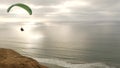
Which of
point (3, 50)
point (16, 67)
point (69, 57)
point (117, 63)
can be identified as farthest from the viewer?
point (69, 57)

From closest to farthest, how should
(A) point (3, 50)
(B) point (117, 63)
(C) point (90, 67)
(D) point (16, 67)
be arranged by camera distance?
(D) point (16, 67)
(A) point (3, 50)
(C) point (90, 67)
(B) point (117, 63)

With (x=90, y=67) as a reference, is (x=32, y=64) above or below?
above

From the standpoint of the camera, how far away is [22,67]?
1619 centimetres

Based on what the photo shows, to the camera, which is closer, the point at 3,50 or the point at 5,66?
the point at 5,66

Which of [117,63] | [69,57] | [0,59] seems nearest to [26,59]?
[0,59]

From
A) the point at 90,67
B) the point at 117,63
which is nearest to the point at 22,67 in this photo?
the point at 90,67

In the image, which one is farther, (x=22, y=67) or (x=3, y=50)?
(x=3, y=50)

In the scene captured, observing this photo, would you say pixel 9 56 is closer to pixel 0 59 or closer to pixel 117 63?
pixel 0 59

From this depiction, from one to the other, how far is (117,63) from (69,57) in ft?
60.3

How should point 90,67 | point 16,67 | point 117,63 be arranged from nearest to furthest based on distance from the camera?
point 16,67 → point 90,67 → point 117,63

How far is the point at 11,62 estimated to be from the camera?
1644 centimetres

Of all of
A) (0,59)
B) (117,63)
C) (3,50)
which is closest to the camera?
(0,59)

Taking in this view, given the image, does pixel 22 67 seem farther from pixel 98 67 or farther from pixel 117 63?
pixel 117 63

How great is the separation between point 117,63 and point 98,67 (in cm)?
2675
